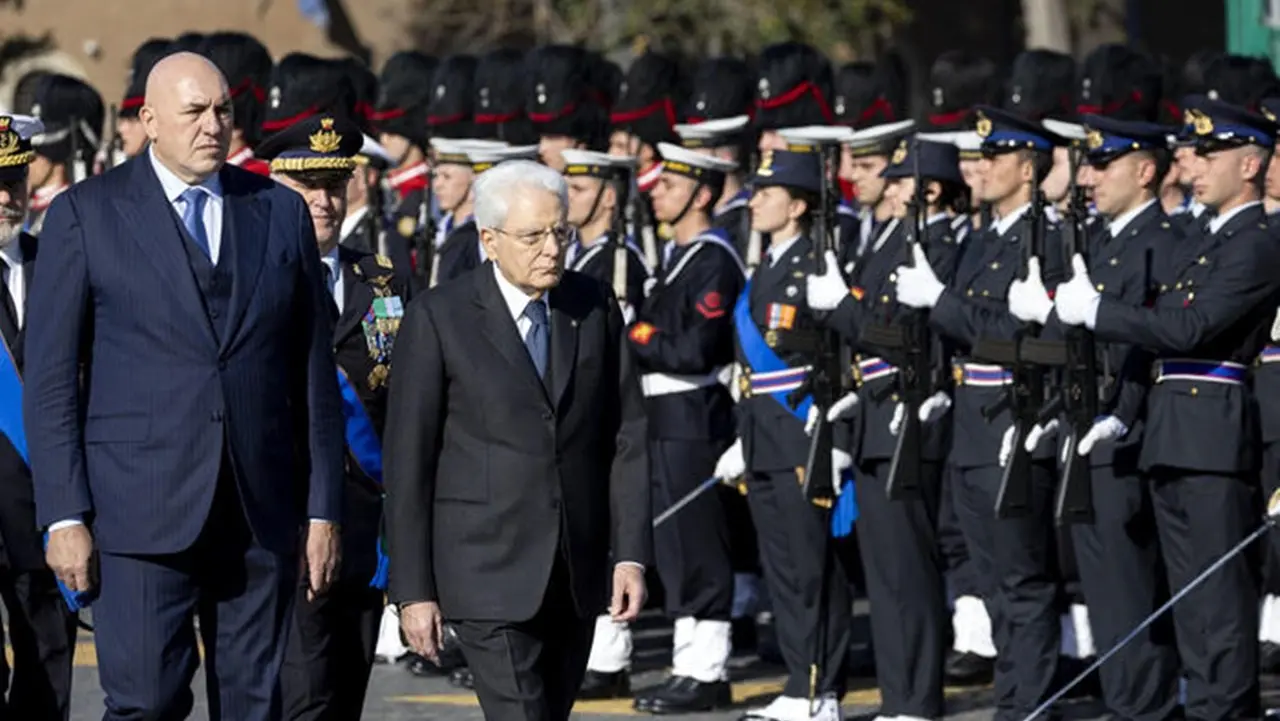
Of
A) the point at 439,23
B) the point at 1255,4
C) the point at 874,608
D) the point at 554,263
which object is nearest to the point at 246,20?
the point at 439,23

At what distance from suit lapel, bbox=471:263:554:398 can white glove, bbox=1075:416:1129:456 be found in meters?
2.72

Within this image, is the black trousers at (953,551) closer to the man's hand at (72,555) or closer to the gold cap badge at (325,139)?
the gold cap badge at (325,139)

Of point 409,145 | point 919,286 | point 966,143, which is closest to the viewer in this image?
point 919,286

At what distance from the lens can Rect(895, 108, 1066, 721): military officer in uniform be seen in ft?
33.9

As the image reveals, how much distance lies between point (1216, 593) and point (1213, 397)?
0.61m

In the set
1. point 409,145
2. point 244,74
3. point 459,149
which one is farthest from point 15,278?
point 409,145

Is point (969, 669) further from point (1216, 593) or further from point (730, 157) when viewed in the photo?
point (730, 157)

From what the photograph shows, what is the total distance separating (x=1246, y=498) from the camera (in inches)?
396

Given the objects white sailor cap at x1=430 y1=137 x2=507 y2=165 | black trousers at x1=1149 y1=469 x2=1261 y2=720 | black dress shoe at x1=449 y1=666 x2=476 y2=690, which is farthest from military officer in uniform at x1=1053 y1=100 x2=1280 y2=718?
white sailor cap at x1=430 y1=137 x2=507 y2=165

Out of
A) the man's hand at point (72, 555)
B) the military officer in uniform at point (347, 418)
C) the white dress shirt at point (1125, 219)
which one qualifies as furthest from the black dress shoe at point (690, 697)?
the man's hand at point (72, 555)

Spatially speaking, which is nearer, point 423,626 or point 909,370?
point 423,626

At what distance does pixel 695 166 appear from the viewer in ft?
38.9

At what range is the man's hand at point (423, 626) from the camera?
7.66m

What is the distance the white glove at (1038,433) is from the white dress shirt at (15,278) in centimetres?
318
